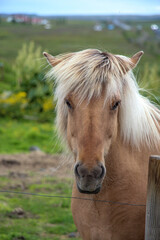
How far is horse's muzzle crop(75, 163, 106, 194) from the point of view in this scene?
8.05 ft

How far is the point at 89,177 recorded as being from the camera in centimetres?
246

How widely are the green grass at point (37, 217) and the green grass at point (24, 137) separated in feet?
9.75

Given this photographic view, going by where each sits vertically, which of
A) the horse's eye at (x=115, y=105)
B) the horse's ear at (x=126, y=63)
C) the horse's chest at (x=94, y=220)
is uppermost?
the horse's ear at (x=126, y=63)

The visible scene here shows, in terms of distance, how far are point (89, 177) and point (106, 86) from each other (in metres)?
0.75

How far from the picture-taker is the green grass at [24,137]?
32.4ft

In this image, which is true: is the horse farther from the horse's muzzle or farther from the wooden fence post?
the wooden fence post

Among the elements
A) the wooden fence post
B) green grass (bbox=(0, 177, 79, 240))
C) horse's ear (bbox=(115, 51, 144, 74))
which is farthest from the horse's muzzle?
green grass (bbox=(0, 177, 79, 240))

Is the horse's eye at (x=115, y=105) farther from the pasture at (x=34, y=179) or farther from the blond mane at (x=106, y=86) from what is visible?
the pasture at (x=34, y=179)

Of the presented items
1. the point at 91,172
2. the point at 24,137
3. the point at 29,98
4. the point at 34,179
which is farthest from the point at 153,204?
the point at 29,98

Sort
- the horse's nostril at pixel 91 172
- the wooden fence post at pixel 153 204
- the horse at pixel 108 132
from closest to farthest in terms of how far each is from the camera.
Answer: the wooden fence post at pixel 153 204
the horse's nostril at pixel 91 172
the horse at pixel 108 132

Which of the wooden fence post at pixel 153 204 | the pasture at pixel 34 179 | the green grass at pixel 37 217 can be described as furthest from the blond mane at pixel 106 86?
the green grass at pixel 37 217

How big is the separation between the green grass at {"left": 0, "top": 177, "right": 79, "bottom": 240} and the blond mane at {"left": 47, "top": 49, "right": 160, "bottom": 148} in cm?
225

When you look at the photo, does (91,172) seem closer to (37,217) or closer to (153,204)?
(153,204)

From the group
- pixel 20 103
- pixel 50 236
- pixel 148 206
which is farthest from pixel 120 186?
pixel 20 103
